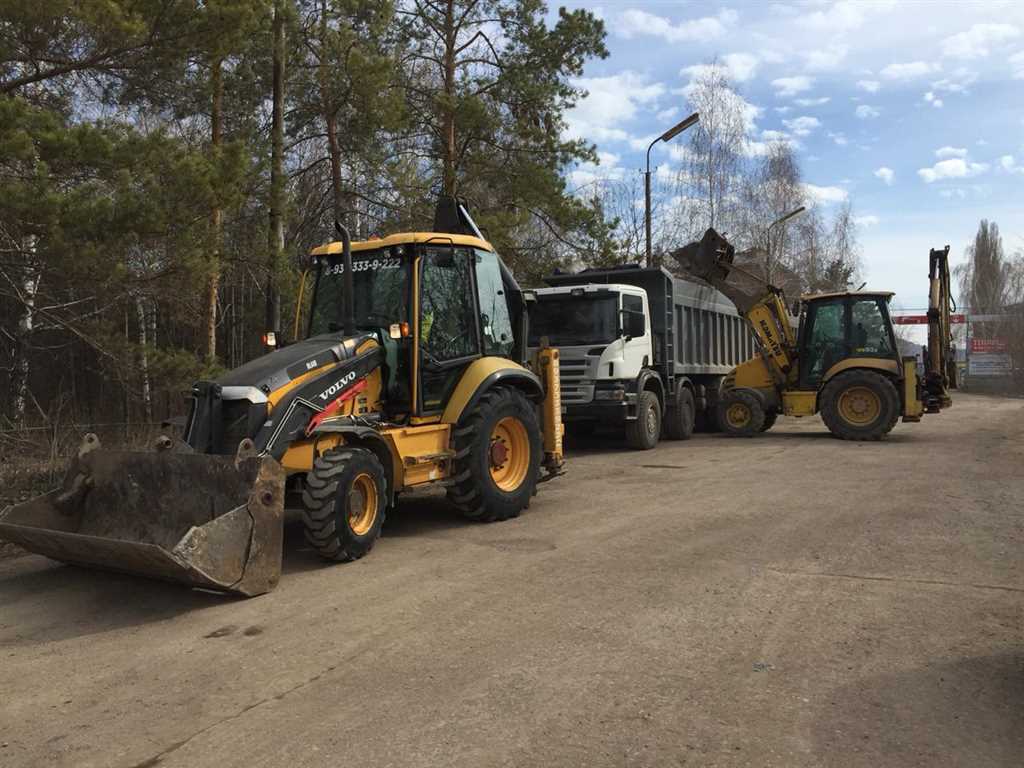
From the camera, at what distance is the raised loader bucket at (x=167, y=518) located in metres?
5.01

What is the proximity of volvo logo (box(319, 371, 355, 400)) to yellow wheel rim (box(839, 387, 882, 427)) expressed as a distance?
10.8 meters

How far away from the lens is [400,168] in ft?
53.0

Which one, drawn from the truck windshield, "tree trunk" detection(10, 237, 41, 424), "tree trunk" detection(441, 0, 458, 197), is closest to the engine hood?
"tree trunk" detection(10, 237, 41, 424)

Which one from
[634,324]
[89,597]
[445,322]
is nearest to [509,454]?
[445,322]

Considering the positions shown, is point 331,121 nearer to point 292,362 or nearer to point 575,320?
point 575,320

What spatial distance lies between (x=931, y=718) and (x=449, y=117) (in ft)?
50.0

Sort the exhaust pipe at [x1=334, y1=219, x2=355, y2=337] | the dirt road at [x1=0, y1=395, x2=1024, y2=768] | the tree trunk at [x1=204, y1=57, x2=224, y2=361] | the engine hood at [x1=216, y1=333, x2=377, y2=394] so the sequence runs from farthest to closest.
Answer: the tree trunk at [x1=204, y1=57, x2=224, y2=361] < the exhaust pipe at [x1=334, y1=219, x2=355, y2=337] < the engine hood at [x1=216, y1=333, x2=377, y2=394] < the dirt road at [x1=0, y1=395, x2=1024, y2=768]

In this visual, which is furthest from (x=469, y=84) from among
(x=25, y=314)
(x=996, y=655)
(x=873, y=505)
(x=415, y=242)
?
(x=996, y=655)

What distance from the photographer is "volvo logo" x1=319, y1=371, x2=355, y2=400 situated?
639 centimetres

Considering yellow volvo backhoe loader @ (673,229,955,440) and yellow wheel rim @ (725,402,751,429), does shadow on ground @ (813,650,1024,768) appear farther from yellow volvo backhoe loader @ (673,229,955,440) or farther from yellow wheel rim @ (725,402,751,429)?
yellow wheel rim @ (725,402,751,429)

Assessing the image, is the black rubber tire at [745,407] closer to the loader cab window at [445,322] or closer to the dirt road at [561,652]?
the dirt road at [561,652]

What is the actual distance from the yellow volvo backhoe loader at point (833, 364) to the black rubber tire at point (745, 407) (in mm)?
19

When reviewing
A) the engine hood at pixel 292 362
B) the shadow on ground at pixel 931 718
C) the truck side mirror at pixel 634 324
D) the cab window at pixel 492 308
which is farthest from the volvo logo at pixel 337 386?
the truck side mirror at pixel 634 324

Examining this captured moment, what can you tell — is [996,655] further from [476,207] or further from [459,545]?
[476,207]
